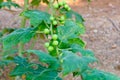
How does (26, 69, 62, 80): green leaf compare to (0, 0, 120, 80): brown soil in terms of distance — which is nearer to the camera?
(26, 69, 62, 80): green leaf

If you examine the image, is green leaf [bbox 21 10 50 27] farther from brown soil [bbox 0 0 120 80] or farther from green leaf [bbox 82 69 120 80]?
brown soil [bbox 0 0 120 80]

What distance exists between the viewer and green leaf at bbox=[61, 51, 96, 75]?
87 cm

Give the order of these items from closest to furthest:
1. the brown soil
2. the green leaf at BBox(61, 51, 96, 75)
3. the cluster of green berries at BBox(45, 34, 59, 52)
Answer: the green leaf at BBox(61, 51, 96, 75)
the cluster of green berries at BBox(45, 34, 59, 52)
the brown soil

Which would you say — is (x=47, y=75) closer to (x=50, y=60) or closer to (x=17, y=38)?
(x=50, y=60)

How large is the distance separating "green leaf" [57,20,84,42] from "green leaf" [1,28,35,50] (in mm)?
116

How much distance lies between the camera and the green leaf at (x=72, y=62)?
2.85 ft

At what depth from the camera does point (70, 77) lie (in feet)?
8.82

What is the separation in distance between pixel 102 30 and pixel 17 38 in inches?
101

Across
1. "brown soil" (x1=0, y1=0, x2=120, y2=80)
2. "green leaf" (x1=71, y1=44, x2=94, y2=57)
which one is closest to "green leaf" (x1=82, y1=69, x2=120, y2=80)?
"green leaf" (x1=71, y1=44, x2=94, y2=57)

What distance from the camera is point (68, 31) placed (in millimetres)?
1052

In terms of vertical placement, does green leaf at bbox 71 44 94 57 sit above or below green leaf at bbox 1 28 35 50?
below

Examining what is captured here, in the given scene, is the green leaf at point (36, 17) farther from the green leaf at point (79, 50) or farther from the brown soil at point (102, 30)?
the brown soil at point (102, 30)

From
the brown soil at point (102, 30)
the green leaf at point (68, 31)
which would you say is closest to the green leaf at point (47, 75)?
the green leaf at point (68, 31)

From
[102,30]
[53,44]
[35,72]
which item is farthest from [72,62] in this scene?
[102,30]
